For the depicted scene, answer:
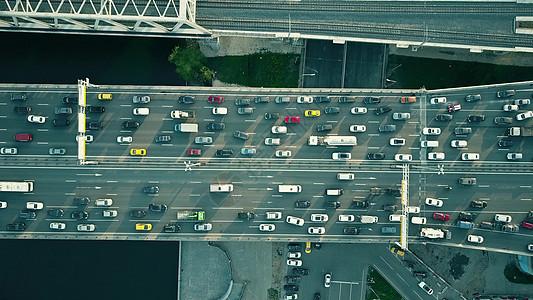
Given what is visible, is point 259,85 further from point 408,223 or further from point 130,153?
point 408,223

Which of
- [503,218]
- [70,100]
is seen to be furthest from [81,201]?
[503,218]

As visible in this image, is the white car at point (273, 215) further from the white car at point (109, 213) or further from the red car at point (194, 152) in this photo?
the white car at point (109, 213)

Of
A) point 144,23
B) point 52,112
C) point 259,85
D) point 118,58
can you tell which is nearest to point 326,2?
point 259,85

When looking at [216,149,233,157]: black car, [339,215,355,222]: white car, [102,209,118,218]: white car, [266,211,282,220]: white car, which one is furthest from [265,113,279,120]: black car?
[102,209,118,218]: white car

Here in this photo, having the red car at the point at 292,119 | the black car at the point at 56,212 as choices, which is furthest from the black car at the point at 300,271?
the black car at the point at 56,212

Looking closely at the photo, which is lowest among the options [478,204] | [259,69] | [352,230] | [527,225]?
[352,230]

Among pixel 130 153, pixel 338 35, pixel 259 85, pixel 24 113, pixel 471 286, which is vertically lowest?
pixel 471 286

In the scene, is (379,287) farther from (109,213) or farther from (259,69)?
(109,213)
